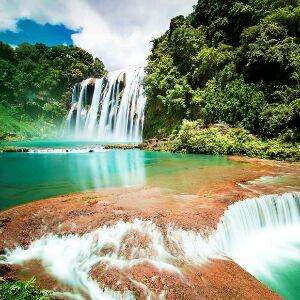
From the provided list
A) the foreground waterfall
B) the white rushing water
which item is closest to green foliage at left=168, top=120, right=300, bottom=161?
the white rushing water

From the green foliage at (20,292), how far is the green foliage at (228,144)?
44.3 feet

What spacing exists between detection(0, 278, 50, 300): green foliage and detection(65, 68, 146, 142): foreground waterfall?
28.4 m

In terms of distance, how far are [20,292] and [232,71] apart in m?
22.2

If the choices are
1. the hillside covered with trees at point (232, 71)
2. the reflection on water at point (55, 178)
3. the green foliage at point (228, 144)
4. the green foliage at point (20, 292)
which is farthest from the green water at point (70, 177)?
the hillside covered with trees at point (232, 71)

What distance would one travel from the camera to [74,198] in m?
7.88

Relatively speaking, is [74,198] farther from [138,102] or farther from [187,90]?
[138,102]

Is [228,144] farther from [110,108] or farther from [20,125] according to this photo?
[20,125]

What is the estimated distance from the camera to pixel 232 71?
22.3m

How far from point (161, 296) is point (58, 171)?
33.6ft

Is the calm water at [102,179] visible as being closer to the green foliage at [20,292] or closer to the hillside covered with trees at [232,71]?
the green foliage at [20,292]

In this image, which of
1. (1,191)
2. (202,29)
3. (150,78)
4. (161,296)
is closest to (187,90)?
(150,78)

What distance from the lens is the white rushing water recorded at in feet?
15.6

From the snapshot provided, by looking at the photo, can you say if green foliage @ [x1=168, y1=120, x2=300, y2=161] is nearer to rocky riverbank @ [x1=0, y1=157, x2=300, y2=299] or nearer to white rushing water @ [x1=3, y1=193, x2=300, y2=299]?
rocky riverbank @ [x1=0, y1=157, x2=300, y2=299]

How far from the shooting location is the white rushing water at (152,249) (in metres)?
4.77
